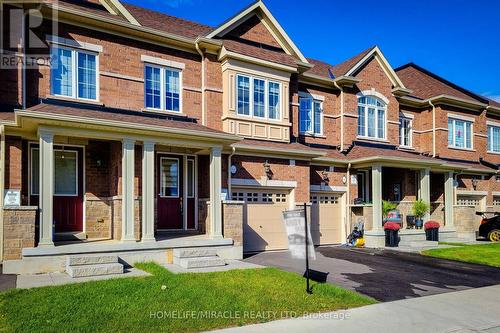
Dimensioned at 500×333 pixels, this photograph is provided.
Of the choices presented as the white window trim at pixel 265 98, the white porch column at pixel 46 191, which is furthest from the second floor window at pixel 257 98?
the white porch column at pixel 46 191

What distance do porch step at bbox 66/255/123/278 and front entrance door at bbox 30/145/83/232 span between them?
2441mm

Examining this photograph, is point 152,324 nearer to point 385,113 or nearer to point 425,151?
point 385,113

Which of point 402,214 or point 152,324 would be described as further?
point 402,214

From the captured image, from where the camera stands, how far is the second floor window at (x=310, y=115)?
17794mm

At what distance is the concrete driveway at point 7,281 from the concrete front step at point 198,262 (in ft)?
12.6

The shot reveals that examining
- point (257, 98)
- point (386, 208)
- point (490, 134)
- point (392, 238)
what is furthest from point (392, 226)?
point (490, 134)

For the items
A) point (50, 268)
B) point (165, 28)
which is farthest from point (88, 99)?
point (50, 268)

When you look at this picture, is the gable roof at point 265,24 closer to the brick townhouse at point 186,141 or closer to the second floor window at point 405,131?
the brick townhouse at point 186,141

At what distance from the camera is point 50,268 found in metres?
9.88

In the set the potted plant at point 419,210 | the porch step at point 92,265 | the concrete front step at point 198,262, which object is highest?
the potted plant at point 419,210

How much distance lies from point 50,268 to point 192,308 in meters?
4.54

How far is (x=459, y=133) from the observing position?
74.5ft

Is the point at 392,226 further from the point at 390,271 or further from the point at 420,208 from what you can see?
the point at 390,271

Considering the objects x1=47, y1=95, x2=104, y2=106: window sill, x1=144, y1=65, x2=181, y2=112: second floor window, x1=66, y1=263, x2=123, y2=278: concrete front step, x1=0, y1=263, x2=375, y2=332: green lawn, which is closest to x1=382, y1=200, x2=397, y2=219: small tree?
x1=0, y1=263, x2=375, y2=332: green lawn
